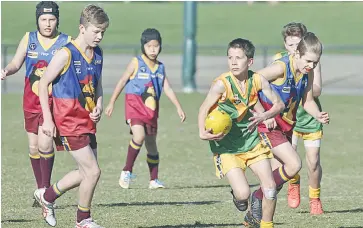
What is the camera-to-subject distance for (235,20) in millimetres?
45875

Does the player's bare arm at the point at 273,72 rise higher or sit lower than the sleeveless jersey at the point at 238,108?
higher

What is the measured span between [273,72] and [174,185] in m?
3.73

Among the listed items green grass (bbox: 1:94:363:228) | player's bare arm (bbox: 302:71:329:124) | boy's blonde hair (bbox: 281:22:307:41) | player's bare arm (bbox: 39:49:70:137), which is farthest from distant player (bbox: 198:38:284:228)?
boy's blonde hair (bbox: 281:22:307:41)

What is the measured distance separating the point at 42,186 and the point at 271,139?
2569 millimetres

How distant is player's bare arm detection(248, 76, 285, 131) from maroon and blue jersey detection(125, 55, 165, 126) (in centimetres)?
398

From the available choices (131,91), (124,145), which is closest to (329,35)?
(124,145)

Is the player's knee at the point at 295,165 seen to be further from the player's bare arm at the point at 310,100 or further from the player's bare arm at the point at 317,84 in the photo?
the player's bare arm at the point at 317,84

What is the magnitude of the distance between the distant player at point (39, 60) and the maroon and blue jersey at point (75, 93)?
147 cm

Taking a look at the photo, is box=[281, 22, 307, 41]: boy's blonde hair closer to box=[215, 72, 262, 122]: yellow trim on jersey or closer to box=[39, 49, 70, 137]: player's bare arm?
box=[215, 72, 262, 122]: yellow trim on jersey

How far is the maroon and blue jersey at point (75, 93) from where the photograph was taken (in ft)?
27.0

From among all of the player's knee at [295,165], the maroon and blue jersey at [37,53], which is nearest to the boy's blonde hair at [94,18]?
the maroon and blue jersey at [37,53]

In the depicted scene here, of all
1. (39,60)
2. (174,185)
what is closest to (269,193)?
(39,60)

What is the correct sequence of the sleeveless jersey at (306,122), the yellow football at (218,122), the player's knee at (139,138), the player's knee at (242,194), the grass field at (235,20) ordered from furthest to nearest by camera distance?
the grass field at (235,20), the player's knee at (139,138), the sleeveless jersey at (306,122), the player's knee at (242,194), the yellow football at (218,122)

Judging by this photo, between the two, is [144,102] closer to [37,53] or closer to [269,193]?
[37,53]
